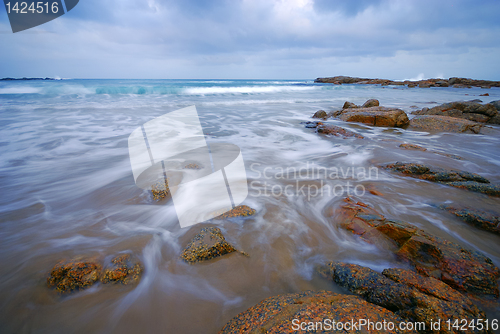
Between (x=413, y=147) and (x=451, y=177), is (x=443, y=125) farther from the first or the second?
(x=451, y=177)

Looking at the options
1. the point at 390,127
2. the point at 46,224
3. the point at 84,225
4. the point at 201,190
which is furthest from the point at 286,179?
the point at 390,127

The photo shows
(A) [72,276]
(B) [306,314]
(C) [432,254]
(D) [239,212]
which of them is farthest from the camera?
(D) [239,212]

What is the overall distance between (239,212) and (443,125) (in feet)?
31.9

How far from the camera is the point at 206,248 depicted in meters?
2.32

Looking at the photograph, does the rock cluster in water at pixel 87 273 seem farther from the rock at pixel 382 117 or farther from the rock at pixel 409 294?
the rock at pixel 382 117

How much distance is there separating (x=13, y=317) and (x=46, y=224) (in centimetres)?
146

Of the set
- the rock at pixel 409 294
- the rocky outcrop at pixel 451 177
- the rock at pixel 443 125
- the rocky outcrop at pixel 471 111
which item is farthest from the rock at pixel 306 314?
the rocky outcrop at pixel 471 111

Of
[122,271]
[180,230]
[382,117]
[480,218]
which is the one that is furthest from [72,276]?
[382,117]

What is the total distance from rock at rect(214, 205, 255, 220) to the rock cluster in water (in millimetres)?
1212

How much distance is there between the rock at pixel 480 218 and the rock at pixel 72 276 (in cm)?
444

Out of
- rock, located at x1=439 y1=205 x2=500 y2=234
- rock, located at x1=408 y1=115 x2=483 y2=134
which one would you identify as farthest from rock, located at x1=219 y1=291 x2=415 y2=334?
rock, located at x1=408 y1=115 x2=483 y2=134

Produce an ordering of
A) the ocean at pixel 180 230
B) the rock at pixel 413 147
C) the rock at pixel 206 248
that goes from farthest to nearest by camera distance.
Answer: the rock at pixel 413 147, the rock at pixel 206 248, the ocean at pixel 180 230

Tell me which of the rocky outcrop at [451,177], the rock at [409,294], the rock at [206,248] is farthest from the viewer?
the rocky outcrop at [451,177]

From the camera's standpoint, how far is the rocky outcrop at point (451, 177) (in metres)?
3.51
